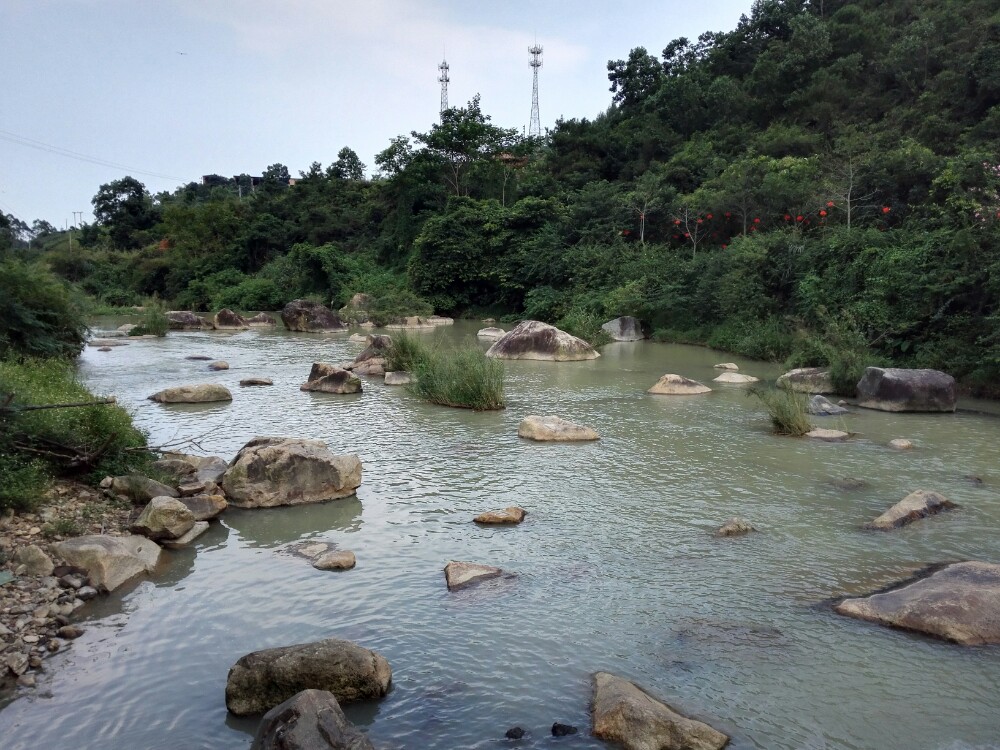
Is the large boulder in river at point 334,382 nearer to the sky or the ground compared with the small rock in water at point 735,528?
nearer to the sky

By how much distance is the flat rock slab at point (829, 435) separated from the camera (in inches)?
441

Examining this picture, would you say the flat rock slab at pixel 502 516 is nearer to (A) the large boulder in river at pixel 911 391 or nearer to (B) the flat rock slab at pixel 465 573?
(B) the flat rock slab at pixel 465 573

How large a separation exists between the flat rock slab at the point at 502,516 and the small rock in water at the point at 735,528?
1924 mm

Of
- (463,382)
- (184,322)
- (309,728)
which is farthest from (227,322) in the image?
(309,728)

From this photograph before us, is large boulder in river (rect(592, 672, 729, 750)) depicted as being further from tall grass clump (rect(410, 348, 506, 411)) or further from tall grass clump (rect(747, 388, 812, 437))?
tall grass clump (rect(410, 348, 506, 411))

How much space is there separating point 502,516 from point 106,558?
3.52m

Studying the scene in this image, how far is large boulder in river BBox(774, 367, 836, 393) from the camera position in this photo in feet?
49.9

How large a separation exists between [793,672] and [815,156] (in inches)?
1113

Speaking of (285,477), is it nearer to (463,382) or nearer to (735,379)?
(463,382)

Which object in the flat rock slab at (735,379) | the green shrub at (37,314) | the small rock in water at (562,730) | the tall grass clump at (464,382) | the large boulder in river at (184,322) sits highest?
the green shrub at (37,314)

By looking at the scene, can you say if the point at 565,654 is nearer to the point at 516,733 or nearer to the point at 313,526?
the point at 516,733

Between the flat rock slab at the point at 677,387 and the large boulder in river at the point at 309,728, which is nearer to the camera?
the large boulder in river at the point at 309,728

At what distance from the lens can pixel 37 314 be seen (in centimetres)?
1638

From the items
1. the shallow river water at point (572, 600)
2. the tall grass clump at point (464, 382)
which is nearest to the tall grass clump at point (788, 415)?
the shallow river water at point (572, 600)
